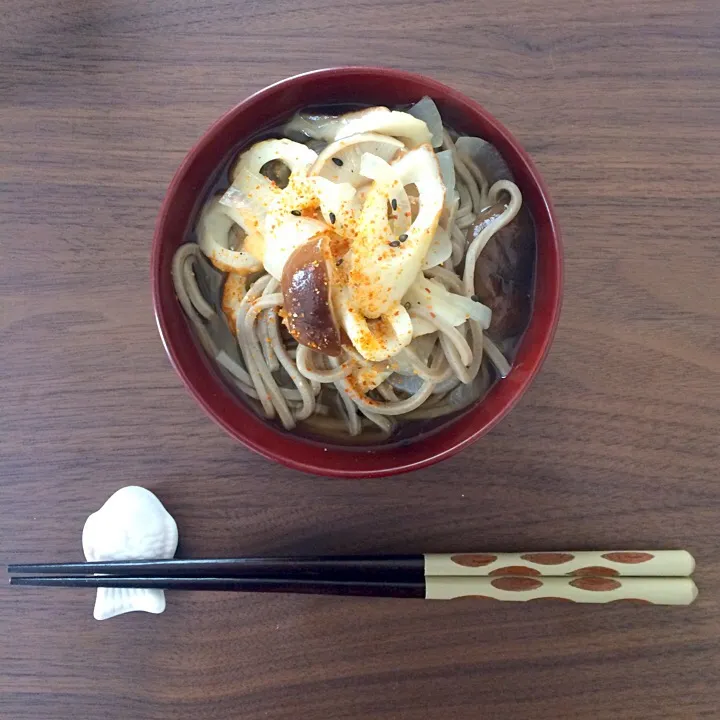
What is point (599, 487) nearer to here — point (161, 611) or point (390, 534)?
point (390, 534)

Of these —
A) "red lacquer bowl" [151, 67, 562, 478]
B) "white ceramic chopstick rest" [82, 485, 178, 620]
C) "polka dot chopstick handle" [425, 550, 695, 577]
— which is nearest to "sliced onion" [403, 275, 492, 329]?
"red lacquer bowl" [151, 67, 562, 478]

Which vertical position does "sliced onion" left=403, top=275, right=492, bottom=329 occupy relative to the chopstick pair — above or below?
above

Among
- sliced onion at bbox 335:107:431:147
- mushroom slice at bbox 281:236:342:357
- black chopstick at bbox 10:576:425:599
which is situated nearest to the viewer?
mushroom slice at bbox 281:236:342:357

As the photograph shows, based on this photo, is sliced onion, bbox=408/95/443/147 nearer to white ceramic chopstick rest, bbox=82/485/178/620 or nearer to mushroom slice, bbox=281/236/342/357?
mushroom slice, bbox=281/236/342/357

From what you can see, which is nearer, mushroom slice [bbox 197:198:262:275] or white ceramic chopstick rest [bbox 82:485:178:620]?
mushroom slice [bbox 197:198:262:275]

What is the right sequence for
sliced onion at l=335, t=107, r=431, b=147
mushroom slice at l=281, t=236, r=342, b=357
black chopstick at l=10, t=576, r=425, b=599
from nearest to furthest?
1. mushroom slice at l=281, t=236, r=342, b=357
2. sliced onion at l=335, t=107, r=431, b=147
3. black chopstick at l=10, t=576, r=425, b=599

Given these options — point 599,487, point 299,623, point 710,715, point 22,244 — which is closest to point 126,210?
point 22,244
